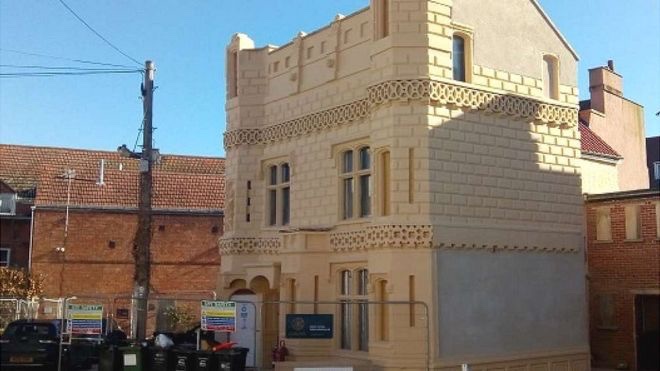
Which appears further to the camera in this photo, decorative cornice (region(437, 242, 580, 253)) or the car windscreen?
the car windscreen

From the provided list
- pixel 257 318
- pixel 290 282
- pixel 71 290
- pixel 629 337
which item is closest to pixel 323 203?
pixel 290 282

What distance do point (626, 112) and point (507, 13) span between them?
18747mm

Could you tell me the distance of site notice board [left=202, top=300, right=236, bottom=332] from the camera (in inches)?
754

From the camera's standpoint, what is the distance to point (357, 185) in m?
22.0

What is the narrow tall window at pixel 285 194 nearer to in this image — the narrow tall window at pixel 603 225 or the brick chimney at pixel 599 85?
the narrow tall window at pixel 603 225

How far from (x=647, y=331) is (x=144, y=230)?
15.3 m

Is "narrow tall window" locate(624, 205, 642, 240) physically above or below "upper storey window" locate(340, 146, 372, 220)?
A: below

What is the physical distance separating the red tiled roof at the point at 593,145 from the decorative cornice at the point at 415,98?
8546 mm

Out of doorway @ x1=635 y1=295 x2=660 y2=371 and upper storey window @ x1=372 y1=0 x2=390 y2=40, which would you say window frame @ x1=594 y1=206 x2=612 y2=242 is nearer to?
doorway @ x1=635 y1=295 x2=660 y2=371

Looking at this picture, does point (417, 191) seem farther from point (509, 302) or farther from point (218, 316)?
point (218, 316)

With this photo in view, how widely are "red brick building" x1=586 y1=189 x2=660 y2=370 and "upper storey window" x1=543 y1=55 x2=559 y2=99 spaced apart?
385 centimetres

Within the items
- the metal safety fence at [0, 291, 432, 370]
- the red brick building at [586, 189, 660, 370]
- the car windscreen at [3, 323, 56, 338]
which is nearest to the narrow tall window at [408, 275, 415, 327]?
the metal safety fence at [0, 291, 432, 370]

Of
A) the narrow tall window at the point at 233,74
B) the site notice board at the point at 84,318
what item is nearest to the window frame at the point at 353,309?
the site notice board at the point at 84,318

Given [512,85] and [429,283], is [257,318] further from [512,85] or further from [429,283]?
[512,85]
